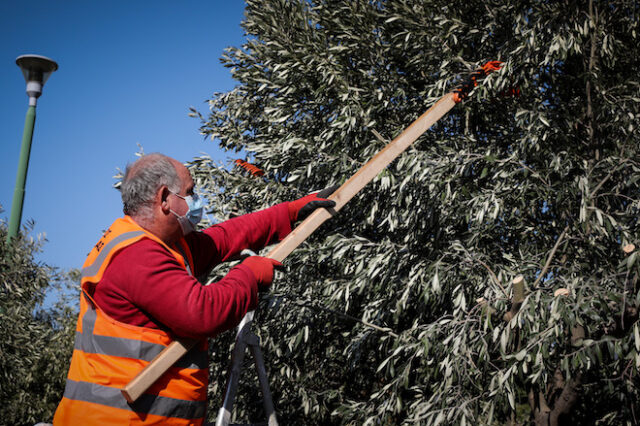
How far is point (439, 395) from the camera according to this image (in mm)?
4996

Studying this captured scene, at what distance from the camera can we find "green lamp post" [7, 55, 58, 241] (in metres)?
6.87

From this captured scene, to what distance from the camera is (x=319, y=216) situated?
10.6 feet

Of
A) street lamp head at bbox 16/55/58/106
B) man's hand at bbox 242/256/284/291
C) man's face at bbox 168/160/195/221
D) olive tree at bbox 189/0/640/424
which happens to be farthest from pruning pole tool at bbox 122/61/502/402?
street lamp head at bbox 16/55/58/106

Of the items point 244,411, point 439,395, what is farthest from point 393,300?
point 244,411

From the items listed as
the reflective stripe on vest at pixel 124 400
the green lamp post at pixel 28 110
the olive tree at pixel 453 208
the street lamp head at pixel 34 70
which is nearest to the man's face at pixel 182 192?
the reflective stripe on vest at pixel 124 400

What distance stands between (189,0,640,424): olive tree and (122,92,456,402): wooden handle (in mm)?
1735

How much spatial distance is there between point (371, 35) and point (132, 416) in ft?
18.7

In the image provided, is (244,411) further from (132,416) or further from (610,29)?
(610,29)

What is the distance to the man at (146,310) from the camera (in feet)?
7.22

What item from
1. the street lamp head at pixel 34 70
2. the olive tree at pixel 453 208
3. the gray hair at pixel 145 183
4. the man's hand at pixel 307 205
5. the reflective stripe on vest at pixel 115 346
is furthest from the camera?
the street lamp head at pixel 34 70

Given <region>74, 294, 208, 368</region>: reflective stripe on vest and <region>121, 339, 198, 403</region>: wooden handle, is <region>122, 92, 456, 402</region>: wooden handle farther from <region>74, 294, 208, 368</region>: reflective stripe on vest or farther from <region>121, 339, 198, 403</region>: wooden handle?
<region>74, 294, 208, 368</region>: reflective stripe on vest

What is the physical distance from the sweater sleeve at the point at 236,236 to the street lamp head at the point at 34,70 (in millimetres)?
5678

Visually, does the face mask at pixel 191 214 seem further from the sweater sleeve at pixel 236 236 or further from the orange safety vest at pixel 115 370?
the sweater sleeve at pixel 236 236

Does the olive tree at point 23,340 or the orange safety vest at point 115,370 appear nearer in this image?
the orange safety vest at point 115,370
